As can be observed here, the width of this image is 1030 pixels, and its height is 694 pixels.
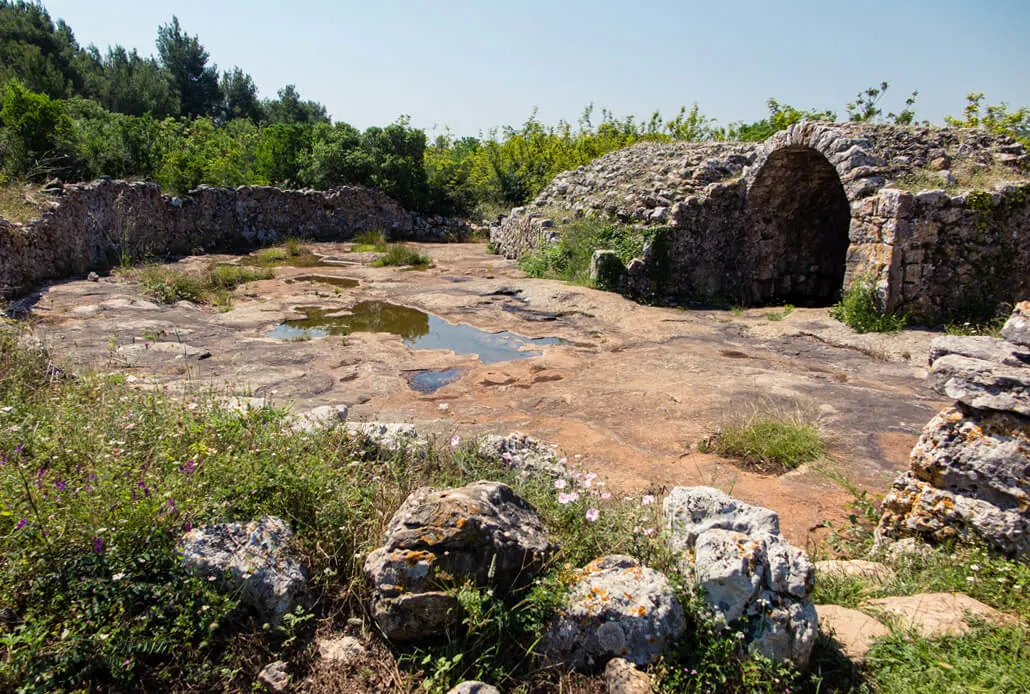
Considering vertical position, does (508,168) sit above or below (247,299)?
above

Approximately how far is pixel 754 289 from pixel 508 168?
1395 centimetres

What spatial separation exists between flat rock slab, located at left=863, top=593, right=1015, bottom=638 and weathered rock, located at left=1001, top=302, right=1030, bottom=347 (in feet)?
5.89

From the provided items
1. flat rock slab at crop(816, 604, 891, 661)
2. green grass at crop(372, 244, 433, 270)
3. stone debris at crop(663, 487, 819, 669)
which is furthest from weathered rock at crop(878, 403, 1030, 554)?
green grass at crop(372, 244, 433, 270)

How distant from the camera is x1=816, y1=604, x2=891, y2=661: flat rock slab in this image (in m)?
2.65

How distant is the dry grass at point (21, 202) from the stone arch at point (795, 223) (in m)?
12.9

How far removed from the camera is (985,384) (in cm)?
348

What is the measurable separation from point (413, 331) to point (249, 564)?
7.18 m

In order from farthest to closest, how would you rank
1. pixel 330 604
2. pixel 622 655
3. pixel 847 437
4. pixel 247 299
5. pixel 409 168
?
pixel 409 168 < pixel 247 299 < pixel 847 437 < pixel 330 604 < pixel 622 655

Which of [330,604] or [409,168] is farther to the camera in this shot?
[409,168]

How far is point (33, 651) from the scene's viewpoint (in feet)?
6.72

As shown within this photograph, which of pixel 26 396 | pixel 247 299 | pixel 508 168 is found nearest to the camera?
pixel 26 396

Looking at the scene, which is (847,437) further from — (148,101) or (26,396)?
(148,101)

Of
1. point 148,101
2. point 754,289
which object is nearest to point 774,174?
point 754,289

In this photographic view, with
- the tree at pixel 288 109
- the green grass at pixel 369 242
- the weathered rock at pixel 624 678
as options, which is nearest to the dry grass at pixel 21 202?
the green grass at pixel 369 242
